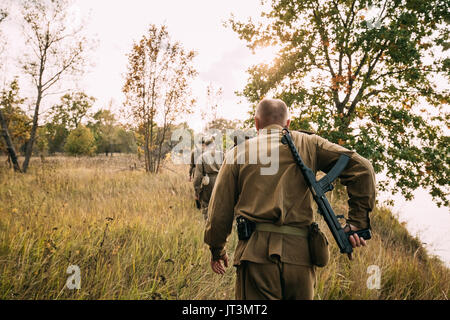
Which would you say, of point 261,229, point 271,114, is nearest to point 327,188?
point 261,229

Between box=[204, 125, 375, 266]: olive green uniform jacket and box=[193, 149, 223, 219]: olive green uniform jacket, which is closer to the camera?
box=[204, 125, 375, 266]: olive green uniform jacket

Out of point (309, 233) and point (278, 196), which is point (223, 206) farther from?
point (309, 233)

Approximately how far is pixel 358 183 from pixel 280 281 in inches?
34.7

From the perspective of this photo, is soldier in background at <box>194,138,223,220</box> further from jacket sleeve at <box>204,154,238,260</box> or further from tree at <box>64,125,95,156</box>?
tree at <box>64,125,95,156</box>

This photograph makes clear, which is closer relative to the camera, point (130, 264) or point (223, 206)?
point (223, 206)

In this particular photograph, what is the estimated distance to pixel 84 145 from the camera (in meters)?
30.9

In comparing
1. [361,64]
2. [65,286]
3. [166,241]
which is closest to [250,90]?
[361,64]

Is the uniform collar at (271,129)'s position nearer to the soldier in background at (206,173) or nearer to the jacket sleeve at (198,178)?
the soldier in background at (206,173)

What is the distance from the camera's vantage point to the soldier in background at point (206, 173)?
491cm

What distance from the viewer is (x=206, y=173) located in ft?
16.4

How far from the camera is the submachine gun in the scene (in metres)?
1.56

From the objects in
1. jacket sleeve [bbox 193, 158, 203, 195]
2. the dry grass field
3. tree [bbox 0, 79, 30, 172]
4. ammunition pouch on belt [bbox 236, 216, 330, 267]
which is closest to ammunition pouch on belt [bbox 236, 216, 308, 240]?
ammunition pouch on belt [bbox 236, 216, 330, 267]

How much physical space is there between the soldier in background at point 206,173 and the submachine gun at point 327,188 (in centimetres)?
336
